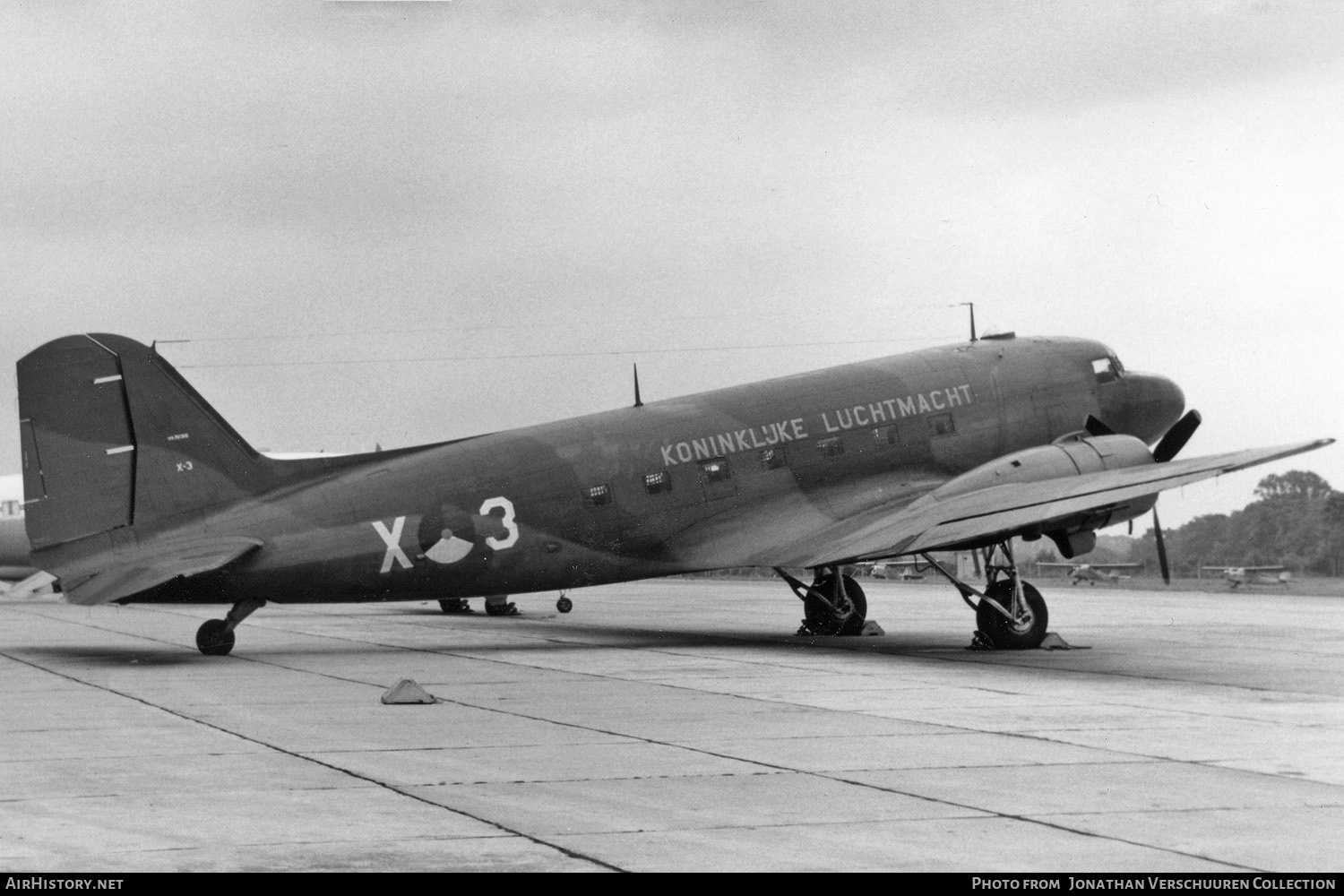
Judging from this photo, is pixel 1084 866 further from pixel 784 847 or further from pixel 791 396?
pixel 791 396

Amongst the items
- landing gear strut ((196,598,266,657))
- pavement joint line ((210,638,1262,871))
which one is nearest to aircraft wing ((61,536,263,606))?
landing gear strut ((196,598,266,657))

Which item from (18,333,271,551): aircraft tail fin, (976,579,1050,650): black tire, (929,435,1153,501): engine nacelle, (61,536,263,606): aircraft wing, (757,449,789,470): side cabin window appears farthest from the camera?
(757,449,789,470): side cabin window

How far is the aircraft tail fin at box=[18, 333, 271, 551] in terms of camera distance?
74.6 feet

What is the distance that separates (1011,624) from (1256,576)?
1991 inches

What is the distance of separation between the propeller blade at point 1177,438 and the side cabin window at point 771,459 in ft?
20.8

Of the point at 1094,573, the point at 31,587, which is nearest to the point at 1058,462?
the point at 31,587

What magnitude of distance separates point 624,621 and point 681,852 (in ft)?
86.3

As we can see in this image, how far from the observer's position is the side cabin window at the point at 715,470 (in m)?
26.5

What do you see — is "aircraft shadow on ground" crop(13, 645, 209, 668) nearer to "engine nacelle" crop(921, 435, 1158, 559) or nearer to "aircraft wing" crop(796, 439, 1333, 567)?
"aircraft wing" crop(796, 439, 1333, 567)

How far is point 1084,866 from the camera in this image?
8.73 metres

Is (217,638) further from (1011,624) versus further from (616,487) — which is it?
(1011,624)

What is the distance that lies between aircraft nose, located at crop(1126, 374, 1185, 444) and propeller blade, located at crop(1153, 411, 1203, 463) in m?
2.44

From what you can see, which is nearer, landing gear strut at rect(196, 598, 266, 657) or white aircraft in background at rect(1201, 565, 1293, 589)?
landing gear strut at rect(196, 598, 266, 657)
